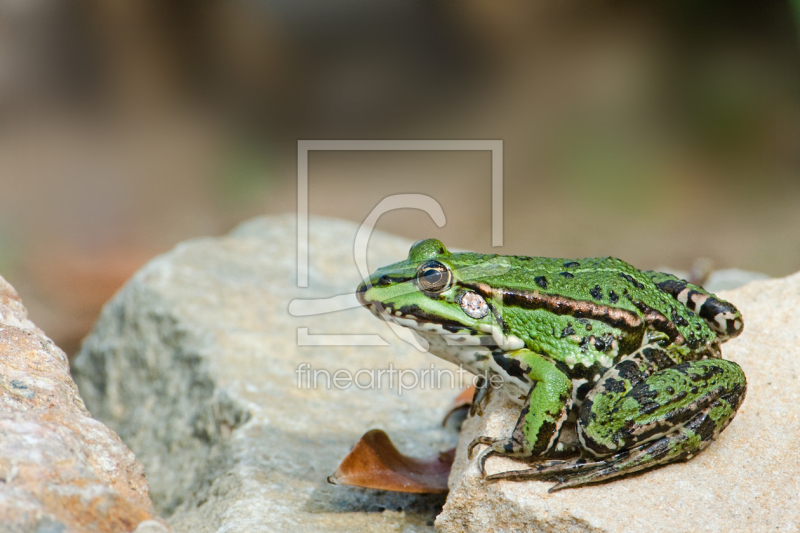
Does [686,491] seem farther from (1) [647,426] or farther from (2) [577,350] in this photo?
(2) [577,350]

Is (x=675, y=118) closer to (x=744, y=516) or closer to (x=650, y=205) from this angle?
(x=650, y=205)

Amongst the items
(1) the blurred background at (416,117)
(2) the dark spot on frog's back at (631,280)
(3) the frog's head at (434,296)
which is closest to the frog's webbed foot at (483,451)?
(3) the frog's head at (434,296)

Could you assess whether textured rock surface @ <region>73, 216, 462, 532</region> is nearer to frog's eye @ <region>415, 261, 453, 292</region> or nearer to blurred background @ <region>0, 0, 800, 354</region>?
frog's eye @ <region>415, 261, 453, 292</region>

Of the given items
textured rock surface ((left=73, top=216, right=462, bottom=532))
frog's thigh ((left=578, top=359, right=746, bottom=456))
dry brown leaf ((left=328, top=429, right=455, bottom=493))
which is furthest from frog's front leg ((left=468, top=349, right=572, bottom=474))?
textured rock surface ((left=73, top=216, right=462, bottom=532))

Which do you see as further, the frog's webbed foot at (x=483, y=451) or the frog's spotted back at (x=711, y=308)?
the frog's spotted back at (x=711, y=308)

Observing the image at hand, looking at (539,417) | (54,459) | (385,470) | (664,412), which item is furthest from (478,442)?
(54,459)

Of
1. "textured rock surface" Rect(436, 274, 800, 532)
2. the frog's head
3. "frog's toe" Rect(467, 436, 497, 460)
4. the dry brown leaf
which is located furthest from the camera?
the dry brown leaf

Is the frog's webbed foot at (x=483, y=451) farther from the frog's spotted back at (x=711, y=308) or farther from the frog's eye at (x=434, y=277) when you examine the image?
the frog's spotted back at (x=711, y=308)
